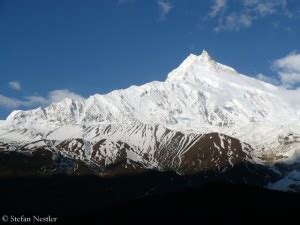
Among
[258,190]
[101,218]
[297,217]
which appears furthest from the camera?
[258,190]

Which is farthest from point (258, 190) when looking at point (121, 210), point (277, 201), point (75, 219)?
point (75, 219)

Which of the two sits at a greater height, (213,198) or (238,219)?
(213,198)

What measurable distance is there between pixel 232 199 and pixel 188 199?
14947mm

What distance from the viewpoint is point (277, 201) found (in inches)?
7318

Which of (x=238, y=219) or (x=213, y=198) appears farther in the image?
(x=213, y=198)

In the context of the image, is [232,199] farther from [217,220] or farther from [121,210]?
[121,210]

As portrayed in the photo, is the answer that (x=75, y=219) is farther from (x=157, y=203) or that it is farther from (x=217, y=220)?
(x=217, y=220)

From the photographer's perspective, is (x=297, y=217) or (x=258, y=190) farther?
(x=258, y=190)

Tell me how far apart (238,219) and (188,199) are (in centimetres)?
3067

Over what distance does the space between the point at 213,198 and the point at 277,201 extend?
65.6 feet

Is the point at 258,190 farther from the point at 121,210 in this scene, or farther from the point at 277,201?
the point at 121,210

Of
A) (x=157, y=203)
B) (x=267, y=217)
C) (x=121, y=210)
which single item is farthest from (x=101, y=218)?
(x=267, y=217)

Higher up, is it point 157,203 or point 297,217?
point 157,203

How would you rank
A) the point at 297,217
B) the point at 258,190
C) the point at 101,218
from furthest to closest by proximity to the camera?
the point at 258,190, the point at 101,218, the point at 297,217
